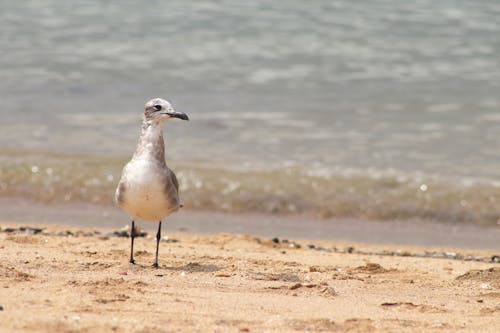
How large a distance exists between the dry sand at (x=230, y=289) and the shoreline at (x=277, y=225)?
3.62 ft

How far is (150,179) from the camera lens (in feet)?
21.0

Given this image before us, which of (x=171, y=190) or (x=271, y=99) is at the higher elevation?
(x=271, y=99)

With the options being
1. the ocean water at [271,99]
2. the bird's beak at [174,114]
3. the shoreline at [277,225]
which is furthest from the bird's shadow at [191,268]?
the ocean water at [271,99]

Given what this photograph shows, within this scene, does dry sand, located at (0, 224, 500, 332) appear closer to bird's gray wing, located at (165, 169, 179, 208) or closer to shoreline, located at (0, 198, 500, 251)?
bird's gray wing, located at (165, 169, 179, 208)

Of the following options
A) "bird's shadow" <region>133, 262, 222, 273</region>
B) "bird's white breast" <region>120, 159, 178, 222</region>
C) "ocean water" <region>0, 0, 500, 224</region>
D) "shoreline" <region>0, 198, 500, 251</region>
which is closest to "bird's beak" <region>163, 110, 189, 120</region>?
"bird's white breast" <region>120, 159, 178, 222</region>

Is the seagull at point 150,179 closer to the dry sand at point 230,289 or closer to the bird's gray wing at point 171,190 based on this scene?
the bird's gray wing at point 171,190

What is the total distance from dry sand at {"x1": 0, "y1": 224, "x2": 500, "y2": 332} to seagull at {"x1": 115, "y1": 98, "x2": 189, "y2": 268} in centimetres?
39

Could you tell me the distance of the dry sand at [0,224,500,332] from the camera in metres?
4.94

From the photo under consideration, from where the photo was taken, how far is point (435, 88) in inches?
573

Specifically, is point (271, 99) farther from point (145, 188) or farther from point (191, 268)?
point (145, 188)

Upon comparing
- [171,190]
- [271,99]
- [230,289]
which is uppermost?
[271,99]

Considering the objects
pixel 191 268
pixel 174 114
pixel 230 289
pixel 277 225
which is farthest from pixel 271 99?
pixel 230 289

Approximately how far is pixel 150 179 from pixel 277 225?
312 centimetres

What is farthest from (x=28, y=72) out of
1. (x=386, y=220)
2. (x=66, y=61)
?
(x=386, y=220)
